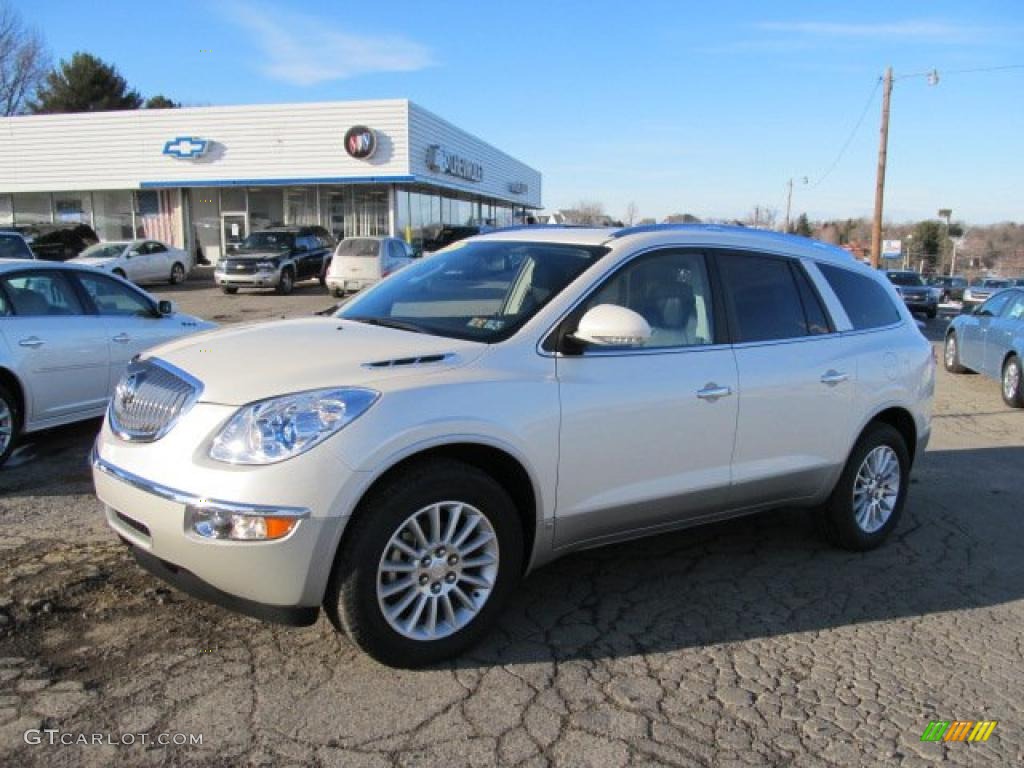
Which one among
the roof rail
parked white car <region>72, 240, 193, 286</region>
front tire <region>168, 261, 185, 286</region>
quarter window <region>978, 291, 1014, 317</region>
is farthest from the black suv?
the roof rail

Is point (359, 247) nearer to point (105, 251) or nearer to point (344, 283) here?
point (344, 283)

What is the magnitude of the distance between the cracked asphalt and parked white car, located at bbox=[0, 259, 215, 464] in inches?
65.0

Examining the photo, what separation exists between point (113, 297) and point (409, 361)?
5.13m

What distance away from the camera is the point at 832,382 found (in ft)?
15.5

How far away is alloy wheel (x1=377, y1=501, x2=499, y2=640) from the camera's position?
10.9 ft

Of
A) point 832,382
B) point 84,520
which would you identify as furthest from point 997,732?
point 84,520

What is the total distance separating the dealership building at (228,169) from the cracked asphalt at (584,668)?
1124 inches

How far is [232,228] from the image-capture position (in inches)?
1393

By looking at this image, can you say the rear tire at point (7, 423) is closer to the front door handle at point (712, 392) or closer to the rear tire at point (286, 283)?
the front door handle at point (712, 392)

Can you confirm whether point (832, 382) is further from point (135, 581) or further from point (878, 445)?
point (135, 581)

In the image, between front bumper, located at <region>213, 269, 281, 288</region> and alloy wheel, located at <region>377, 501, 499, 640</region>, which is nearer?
alloy wheel, located at <region>377, 501, 499, 640</region>

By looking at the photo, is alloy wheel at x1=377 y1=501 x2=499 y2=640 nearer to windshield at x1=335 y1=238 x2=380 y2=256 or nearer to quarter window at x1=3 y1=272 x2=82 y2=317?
quarter window at x1=3 y1=272 x2=82 y2=317

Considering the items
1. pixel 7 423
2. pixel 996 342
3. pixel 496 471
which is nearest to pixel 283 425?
pixel 496 471

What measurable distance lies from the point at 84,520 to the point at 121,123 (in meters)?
33.5
